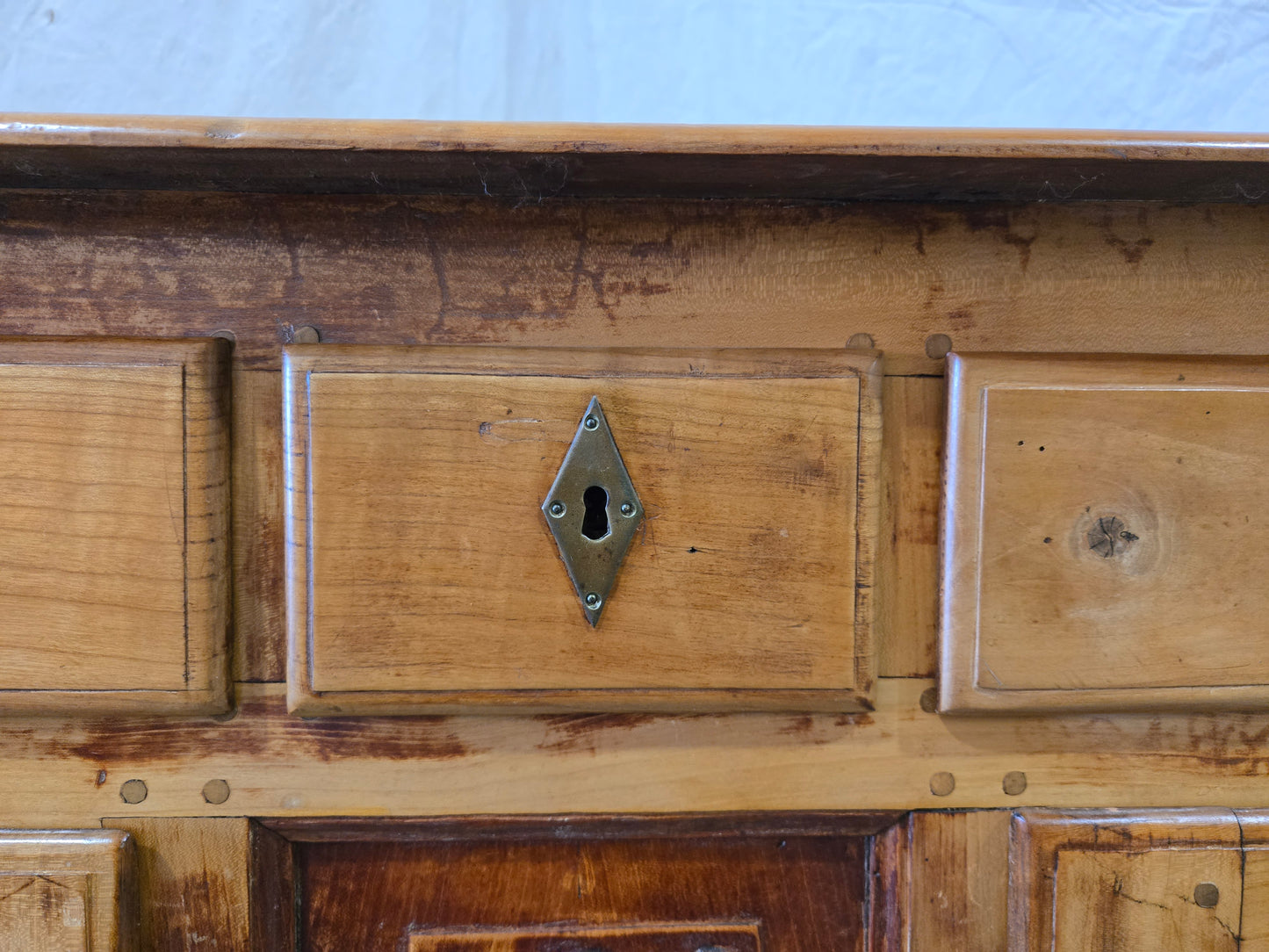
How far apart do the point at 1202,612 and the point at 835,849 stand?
250 mm

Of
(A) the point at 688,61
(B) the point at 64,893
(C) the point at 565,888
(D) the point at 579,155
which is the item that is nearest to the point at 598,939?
(C) the point at 565,888

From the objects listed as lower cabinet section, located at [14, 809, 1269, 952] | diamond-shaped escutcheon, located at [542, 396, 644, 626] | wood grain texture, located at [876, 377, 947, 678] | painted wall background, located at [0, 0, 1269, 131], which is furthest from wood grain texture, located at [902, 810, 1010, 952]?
painted wall background, located at [0, 0, 1269, 131]

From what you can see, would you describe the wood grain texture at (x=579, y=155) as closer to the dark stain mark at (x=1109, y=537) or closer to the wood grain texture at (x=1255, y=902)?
the dark stain mark at (x=1109, y=537)

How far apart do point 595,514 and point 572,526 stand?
0.05ft

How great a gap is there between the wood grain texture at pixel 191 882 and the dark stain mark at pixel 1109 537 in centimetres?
50

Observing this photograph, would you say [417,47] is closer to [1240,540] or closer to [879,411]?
[879,411]

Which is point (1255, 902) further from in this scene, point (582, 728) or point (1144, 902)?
point (582, 728)

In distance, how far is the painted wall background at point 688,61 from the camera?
2.12ft

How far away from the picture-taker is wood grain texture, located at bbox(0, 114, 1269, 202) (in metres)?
0.37

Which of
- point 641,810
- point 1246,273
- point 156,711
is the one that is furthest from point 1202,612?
point 156,711

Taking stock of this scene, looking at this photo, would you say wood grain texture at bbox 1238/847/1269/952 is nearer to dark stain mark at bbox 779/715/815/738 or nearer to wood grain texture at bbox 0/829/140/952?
dark stain mark at bbox 779/715/815/738

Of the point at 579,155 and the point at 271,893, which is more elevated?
the point at 579,155

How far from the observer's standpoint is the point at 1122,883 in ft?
1.53

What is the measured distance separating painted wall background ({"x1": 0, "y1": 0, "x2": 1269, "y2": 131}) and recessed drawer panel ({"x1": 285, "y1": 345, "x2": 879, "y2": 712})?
1.11 ft
